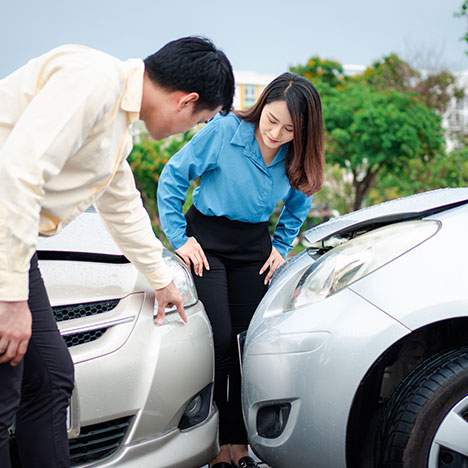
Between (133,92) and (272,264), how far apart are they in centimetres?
154

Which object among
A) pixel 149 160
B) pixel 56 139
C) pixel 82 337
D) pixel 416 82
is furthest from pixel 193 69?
pixel 149 160

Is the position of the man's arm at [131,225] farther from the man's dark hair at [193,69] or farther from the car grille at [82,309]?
the man's dark hair at [193,69]

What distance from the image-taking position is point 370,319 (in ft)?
7.34

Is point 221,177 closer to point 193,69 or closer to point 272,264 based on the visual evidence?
point 272,264

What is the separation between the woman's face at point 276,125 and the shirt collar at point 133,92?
1198 mm

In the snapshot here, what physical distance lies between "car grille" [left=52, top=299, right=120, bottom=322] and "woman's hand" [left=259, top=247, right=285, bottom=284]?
1013 millimetres

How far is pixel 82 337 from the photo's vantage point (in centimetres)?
230

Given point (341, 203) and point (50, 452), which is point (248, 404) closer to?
point (50, 452)

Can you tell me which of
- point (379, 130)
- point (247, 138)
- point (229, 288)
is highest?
point (247, 138)

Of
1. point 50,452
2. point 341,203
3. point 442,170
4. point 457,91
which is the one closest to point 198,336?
point 50,452

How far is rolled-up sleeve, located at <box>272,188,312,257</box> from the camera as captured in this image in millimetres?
3450

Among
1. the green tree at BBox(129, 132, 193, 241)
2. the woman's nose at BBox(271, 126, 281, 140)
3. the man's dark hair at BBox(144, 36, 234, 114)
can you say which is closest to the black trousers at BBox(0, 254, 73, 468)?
the man's dark hair at BBox(144, 36, 234, 114)

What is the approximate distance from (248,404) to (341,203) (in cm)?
3611

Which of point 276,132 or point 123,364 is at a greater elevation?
point 276,132
